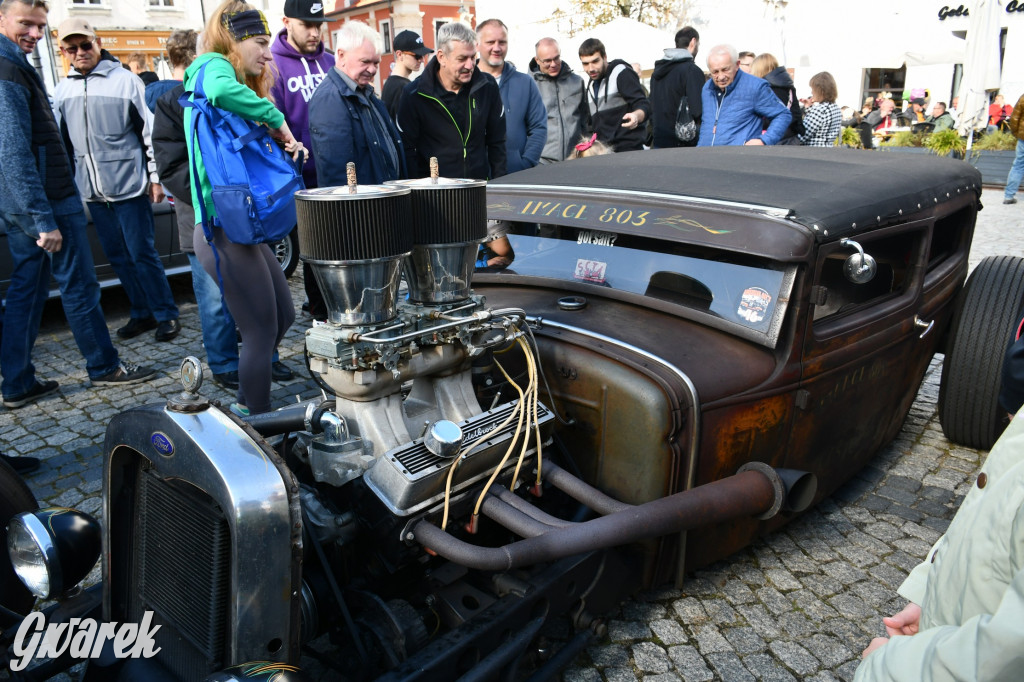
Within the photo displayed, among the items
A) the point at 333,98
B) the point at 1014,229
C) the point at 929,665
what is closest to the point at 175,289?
the point at 333,98

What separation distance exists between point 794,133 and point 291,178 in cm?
493

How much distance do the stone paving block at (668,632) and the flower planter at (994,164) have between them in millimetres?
13291

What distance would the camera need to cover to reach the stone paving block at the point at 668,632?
2.45 m

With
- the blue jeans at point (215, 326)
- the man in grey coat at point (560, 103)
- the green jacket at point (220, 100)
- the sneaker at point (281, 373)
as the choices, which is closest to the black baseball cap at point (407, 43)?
the man in grey coat at point (560, 103)

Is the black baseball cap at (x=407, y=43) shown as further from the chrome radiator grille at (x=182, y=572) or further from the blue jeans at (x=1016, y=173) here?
the blue jeans at (x=1016, y=173)

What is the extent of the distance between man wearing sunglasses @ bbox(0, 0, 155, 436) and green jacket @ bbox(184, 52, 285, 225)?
4.35ft

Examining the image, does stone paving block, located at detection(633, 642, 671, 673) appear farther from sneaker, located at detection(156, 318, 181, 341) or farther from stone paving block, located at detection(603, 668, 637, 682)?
sneaker, located at detection(156, 318, 181, 341)

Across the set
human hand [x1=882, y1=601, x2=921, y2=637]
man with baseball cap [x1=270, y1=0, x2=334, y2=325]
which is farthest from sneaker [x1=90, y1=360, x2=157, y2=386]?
human hand [x1=882, y1=601, x2=921, y2=637]

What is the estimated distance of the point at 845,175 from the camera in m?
2.91

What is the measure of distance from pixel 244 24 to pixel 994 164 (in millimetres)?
13831

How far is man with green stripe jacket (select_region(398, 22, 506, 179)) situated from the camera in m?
4.73

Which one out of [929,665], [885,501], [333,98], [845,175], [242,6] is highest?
[242,6]

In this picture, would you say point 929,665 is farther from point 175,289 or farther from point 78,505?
point 175,289

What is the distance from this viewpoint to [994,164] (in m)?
13.0
